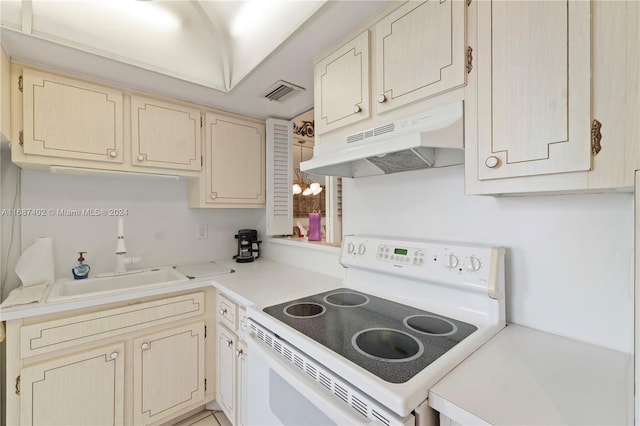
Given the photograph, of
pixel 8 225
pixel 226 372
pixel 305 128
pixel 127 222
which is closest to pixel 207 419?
pixel 226 372

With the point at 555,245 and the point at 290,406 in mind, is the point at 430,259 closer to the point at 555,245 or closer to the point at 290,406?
the point at 555,245

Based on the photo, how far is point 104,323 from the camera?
4.59ft

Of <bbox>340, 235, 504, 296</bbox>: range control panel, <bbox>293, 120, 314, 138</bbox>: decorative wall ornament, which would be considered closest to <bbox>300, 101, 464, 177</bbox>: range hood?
<bbox>340, 235, 504, 296</bbox>: range control panel

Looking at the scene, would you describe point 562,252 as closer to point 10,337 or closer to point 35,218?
point 10,337

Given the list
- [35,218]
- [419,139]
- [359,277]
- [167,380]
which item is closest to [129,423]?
[167,380]

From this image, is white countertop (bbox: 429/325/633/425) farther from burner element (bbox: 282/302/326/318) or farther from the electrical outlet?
the electrical outlet

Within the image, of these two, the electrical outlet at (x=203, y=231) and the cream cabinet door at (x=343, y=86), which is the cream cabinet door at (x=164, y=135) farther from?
the cream cabinet door at (x=343, y=86)

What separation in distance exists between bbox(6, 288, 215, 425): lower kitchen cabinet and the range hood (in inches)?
46.5

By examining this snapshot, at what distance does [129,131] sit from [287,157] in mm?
1124

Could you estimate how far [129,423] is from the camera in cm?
147

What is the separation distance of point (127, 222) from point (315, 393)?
1.86m

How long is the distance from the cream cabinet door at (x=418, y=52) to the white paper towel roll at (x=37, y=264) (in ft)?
6.54

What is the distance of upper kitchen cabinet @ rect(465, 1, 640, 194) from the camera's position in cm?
63

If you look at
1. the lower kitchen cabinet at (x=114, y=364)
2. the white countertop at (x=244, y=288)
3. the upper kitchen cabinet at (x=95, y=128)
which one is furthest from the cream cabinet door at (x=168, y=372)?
the upper kitchen cabinet at (x=95, y=128)
